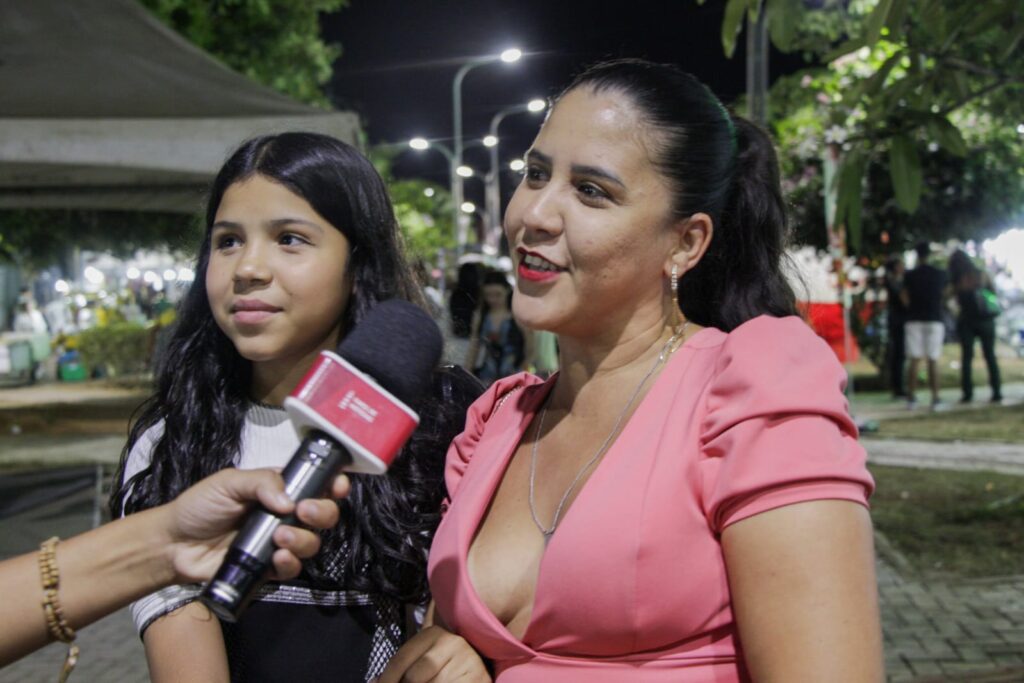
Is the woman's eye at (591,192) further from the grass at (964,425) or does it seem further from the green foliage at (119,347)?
the green foliage at (119,347)

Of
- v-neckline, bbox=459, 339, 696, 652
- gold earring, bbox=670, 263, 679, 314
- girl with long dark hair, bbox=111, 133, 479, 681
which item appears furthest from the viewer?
girl with long dark hair, bbox=111, 133, 479, 681

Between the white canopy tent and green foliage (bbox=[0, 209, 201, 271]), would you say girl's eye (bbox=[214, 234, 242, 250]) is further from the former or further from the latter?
green foliage (bbox=[0, 209, 201, 271])

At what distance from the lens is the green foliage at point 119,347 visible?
2152cm

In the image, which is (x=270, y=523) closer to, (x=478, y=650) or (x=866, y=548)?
(x=478, y=650)

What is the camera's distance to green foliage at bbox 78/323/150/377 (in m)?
21.5

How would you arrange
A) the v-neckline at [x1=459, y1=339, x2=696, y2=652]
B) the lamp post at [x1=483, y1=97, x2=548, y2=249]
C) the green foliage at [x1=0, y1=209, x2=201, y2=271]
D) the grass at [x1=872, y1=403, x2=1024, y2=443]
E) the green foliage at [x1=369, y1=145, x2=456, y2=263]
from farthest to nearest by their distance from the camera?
the lamp post at [x1=483, y1=97, x2=548, y2=249]
the green foliage at [x1=369, y1=145, x2=456, y2=263]
the green foliage at [x1=0, y1=209, x2=201, y2=271]
the grass at [x1=872, y1=403, x2=1024, y2=443]
the v-neckline at [x1=459, y1=339, x2=696, y2=652]

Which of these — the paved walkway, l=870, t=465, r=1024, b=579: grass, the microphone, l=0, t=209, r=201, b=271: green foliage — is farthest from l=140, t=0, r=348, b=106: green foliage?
the microphone

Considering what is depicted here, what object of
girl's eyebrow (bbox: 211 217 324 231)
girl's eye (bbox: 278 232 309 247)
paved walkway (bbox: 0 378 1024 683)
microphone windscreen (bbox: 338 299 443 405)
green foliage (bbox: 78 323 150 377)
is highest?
girl's eyebrow (bbox: 211 217 324 231)

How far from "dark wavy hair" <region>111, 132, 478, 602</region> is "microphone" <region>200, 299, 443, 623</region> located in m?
0.75

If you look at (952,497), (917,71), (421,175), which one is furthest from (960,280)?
(421,175)

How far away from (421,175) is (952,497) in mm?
61699

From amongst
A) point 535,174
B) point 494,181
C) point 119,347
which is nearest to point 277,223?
point 535,174

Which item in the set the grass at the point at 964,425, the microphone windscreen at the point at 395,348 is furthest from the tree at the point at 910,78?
the grass at the point at 964,425

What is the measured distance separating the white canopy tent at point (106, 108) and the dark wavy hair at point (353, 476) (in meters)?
3.79
